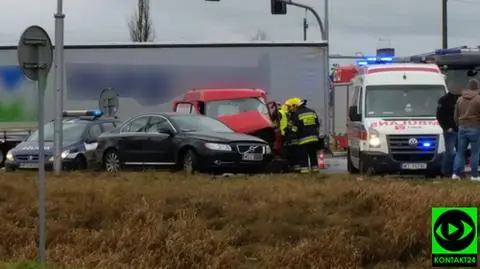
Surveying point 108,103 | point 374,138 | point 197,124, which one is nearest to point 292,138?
point 374,138

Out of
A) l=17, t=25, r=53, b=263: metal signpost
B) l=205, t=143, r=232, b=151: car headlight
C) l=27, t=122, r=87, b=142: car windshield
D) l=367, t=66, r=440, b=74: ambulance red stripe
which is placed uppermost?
l=367, t=66, r=440, b=74: ambulance red stripe

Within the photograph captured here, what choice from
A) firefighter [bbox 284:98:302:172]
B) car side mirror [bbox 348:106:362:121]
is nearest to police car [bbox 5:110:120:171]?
firefighter [bbox 284:98:302:172]

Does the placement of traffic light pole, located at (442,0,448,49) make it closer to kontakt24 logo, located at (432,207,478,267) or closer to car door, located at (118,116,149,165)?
car door, located at (118,116,149,165)

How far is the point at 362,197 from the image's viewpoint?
1057 cm

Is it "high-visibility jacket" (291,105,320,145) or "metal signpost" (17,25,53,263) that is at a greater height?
"metal signpost" (17,25,53,263)

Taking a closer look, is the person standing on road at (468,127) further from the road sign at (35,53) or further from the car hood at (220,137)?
the road sign at (35,53)

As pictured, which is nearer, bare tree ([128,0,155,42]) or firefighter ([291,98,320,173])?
firefighter ([291,98,320,173])

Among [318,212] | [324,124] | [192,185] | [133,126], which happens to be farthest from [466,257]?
[324,124]

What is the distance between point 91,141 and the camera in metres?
20.0

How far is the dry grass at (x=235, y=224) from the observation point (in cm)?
955

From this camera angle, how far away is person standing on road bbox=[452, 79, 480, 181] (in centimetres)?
1469

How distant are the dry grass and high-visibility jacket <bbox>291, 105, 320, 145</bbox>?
543cm

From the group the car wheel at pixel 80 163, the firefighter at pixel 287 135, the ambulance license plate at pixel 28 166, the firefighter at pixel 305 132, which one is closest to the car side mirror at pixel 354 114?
the firefighter at pixel 305 132

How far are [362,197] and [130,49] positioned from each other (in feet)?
52.5
